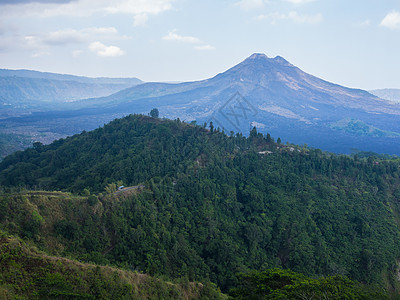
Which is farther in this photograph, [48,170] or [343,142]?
[343,142]

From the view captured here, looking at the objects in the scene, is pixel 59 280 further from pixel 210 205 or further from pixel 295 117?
pixel 295 117

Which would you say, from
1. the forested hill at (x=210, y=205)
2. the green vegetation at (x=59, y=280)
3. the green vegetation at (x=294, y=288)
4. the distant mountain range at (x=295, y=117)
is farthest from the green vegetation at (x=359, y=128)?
the green vegetation at (x=59, y=280)

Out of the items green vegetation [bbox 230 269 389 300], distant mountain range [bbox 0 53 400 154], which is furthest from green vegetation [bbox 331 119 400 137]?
green vegetation [bbox 230 269 389 300]

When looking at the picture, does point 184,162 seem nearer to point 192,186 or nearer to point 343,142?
point 192,186

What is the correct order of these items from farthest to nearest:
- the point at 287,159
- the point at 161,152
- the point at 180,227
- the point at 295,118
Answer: the point at 295,118 → the point at 287,159 → the point at 161,152 → the point at 180,227

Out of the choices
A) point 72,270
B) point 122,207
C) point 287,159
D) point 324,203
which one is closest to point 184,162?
point 122,207

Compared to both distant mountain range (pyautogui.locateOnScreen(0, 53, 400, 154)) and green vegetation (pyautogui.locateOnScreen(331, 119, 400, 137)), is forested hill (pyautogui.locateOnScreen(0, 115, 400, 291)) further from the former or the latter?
green vegetation (pyautogui.locateOnScreen(331, 119, 400, 137))

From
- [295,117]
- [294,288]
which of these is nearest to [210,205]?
[294,288]

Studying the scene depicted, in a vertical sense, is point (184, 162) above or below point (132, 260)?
above

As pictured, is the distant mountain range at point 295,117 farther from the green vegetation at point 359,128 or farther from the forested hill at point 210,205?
the forested hill at point 210,205

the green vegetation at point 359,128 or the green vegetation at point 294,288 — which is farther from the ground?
the green vegetation at point 359,128
